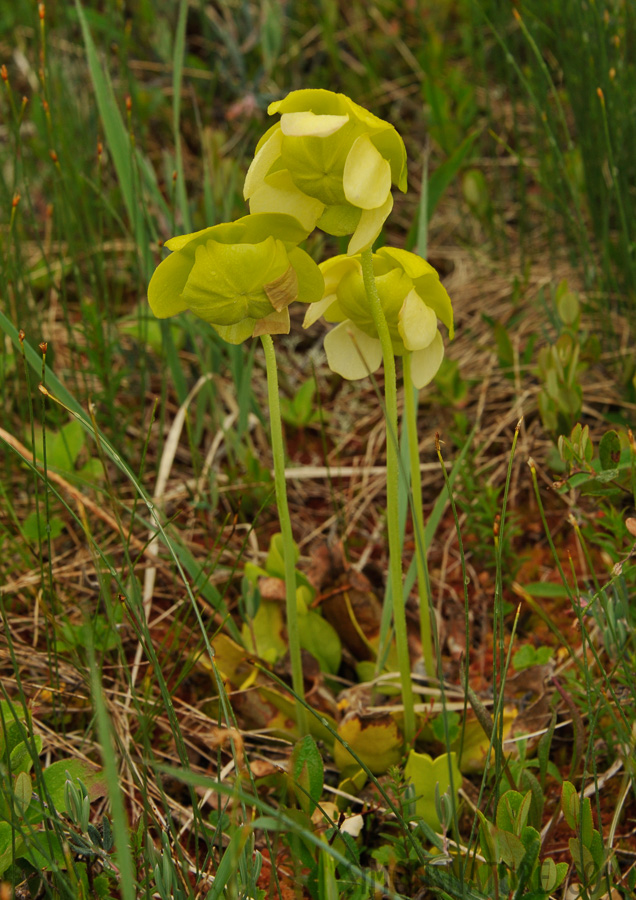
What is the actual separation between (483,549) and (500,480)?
291 mm

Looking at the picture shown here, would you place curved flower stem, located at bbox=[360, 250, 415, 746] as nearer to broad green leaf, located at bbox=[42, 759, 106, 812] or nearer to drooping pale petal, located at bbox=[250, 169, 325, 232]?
drooping pale petal, located at bbox=[250, 169, 325, 232]

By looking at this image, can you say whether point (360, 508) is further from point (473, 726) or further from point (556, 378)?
point (473, 726)

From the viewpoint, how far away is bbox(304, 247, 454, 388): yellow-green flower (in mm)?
995

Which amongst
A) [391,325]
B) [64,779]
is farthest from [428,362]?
[64,779]

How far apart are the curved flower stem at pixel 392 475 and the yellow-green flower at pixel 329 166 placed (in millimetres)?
62

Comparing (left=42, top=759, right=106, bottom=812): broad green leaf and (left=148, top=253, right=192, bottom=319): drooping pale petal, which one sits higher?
(left=148, top=253, right=192, bottom=319): drooping pale petal

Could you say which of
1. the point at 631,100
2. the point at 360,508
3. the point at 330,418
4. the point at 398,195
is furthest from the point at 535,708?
the point at 398,195

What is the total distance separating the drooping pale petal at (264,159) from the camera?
90 centimetres

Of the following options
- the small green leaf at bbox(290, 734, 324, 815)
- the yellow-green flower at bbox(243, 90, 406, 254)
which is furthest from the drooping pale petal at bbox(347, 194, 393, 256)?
the small green leaf at bbox(290, 734, 324, 815)

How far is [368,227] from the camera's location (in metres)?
0.89

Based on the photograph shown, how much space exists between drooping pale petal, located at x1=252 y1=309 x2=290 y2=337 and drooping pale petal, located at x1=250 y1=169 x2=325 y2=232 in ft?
0.36

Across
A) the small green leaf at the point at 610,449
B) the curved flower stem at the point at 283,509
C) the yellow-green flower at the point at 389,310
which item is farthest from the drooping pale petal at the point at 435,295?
the small green leaf at the point at 610,449

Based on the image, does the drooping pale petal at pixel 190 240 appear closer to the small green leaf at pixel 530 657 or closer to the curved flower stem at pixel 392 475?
the curved flower stem at pixel 392 475

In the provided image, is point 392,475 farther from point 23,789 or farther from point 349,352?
point 23,789
